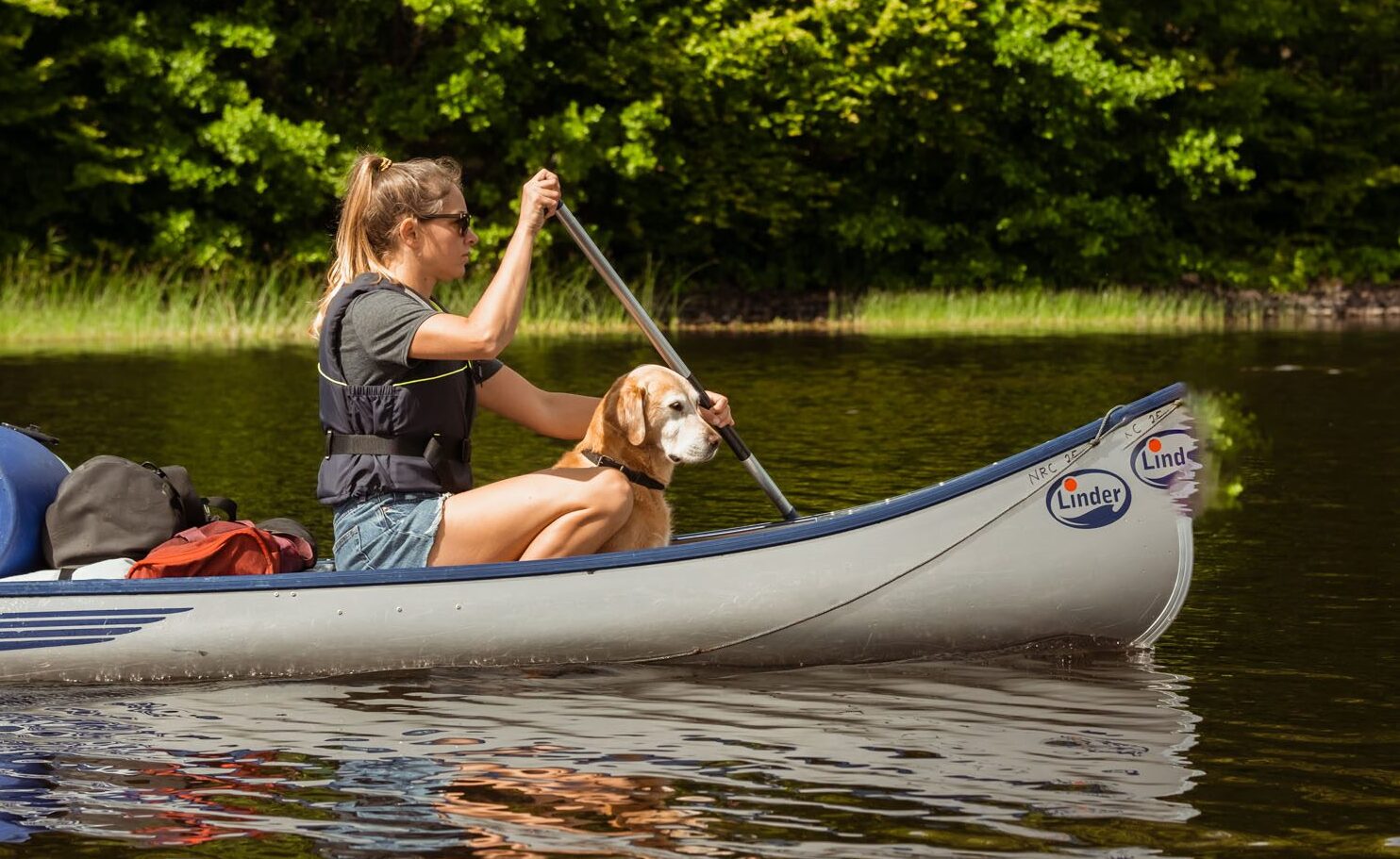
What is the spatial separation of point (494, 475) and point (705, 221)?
63.3 feet

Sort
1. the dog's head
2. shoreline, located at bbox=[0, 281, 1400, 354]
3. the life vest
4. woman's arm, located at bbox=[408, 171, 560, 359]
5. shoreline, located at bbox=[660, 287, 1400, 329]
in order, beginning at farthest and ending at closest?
shoreline, located at bbox=[660, 287, 1400, 329], shoreline, located at bbox=[0, 281, 1400, 354], the dog's head, the life vest, woman's arm, located at bbox=[408, 171, 560, 359]

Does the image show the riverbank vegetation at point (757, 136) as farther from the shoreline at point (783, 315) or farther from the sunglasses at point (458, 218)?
the sunglasses at point (458, 218)

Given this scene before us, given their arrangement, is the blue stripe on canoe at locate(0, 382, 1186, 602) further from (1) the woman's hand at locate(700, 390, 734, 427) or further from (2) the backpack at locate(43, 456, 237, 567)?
(1) the woman's hand at locate(700, 390, 734, 427)

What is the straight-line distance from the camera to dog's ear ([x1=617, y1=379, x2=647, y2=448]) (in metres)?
5.86

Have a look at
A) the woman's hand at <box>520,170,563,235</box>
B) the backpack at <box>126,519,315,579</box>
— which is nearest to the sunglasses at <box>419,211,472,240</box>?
the woman's hand at <box>520,170,563,235</box>

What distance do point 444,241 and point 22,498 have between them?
58.0 inches

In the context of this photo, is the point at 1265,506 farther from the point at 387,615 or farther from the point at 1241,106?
the point at 1241,106

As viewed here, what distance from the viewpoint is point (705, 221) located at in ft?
97.9

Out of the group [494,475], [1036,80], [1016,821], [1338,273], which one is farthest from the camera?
[1338,273]

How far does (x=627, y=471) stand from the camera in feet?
19.6

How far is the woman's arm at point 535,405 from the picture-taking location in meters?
6.05

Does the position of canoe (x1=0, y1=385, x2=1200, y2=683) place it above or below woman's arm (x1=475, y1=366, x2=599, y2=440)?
below

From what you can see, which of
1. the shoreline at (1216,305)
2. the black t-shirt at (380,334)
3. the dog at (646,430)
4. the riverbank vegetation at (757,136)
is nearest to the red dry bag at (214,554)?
the black t-shirt at (380,334)

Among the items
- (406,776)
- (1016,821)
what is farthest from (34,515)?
(1016,821)
